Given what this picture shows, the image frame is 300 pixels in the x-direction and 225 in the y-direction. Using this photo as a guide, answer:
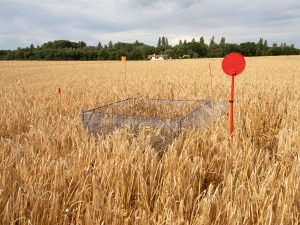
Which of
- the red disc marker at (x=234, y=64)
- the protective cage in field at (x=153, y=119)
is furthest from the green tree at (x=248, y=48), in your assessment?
the red disc marker at (x=234, y=64)

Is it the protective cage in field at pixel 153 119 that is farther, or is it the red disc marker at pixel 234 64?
the red disc marker at pixel 234 64

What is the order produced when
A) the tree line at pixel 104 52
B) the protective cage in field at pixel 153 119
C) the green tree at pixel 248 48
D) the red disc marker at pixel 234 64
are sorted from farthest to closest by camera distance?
the green tree at pixel 248 48 → the tree line at pixel 104 52 → the red disc marker at pixel 234 64 → the protective cage in field at pixel 153 119

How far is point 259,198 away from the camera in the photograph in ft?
4.10

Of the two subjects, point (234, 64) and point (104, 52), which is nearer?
point (234, 64)

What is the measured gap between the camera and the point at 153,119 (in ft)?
9.14

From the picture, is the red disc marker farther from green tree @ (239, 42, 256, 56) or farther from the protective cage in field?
green tree @ (239, 42, 256, 56)

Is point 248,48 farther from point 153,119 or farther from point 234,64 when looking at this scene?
point 153,119

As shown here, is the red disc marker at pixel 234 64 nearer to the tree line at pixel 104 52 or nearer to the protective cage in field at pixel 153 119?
the protective cage in field at pixel 153 119

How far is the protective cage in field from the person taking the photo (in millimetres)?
2338

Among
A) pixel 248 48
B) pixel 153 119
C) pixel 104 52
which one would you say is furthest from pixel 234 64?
pixel 248 48

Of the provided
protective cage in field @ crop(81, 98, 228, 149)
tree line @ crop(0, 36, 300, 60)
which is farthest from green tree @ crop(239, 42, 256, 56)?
protective cage in field @ crop(81, 98, 228, 149)

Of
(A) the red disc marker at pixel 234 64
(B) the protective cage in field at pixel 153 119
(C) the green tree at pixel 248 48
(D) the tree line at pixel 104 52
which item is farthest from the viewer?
(C) the green tree at pixel 248 48

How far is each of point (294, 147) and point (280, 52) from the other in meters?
76.0

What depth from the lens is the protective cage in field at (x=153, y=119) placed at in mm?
2338
